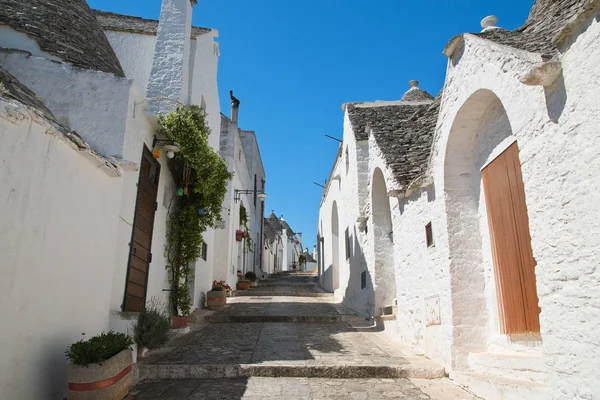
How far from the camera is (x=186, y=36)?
8.47 m

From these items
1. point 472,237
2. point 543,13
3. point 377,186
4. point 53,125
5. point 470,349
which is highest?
point 543,13

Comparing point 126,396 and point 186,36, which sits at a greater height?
point 186,36

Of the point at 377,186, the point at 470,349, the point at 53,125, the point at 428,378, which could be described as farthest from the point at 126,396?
the point at 377,186

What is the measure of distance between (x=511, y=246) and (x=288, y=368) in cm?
311

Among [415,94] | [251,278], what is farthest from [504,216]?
[251,278]

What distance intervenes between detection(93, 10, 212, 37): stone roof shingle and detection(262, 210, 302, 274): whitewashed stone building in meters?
22.6

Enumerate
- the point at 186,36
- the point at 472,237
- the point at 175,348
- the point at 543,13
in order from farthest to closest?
the point at 186,36 < the point at 175,348 < the point at 472,237 < the point at 543,13

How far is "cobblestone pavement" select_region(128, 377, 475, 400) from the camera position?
4.74 metres

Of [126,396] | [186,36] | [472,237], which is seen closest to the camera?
[126,396]

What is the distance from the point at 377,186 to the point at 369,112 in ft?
10.2

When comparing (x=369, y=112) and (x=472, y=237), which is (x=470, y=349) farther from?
(x=369, y=112)

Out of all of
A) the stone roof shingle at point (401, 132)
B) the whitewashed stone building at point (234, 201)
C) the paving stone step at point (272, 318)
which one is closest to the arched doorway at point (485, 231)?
the stone roof shingle at point (401, 132)

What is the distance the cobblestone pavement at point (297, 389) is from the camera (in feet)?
15.6

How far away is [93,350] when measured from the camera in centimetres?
414
